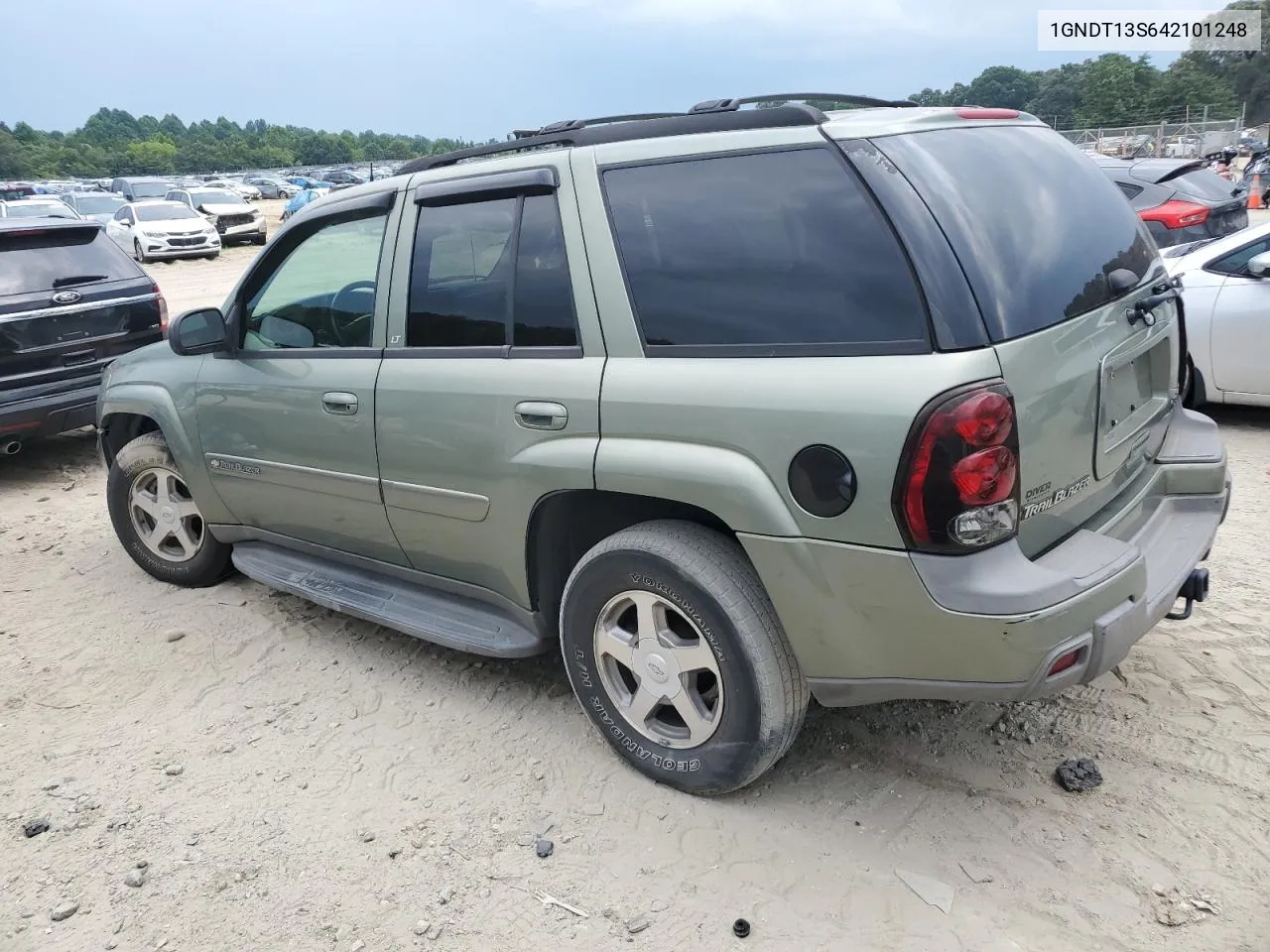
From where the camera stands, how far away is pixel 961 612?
2.24m

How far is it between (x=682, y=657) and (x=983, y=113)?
6.09 feet

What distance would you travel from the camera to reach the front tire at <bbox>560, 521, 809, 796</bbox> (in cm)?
262

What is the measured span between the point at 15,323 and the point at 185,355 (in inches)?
122

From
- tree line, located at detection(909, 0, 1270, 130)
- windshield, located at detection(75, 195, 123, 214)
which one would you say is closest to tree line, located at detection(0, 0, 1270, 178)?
tree line, located at detection(909, 0, 1270, 130)

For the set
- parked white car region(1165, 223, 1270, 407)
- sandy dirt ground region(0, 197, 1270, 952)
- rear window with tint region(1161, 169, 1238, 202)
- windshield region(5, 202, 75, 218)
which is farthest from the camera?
windshield region(5, 202, 75, 218)

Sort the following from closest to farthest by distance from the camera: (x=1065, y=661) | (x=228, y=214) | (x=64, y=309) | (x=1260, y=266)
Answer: (x=1065, y=661)
(x=1260, y=266)
(x=64, y=309)
(x=228, y=214)

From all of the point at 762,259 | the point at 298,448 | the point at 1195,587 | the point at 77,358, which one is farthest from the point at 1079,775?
the point at 77,358

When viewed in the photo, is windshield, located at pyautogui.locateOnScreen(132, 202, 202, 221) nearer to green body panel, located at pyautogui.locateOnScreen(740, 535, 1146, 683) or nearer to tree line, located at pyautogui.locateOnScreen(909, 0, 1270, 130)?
tree line, located at pyautogui.locateOnScreen(909, 0, 1270, 130)

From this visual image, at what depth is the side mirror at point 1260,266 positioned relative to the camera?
18.8 feet

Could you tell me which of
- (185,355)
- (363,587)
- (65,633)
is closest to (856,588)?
(363,587)

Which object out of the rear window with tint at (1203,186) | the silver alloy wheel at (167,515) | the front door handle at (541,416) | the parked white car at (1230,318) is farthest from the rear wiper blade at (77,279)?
the rear window with tint at (1203,186)

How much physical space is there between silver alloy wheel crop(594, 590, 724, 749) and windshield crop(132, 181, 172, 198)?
31801 millimetres

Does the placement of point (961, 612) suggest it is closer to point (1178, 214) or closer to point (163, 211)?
point (1178, 214)

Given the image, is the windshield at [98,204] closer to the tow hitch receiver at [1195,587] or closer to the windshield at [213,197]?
the windshield at [213,197]
